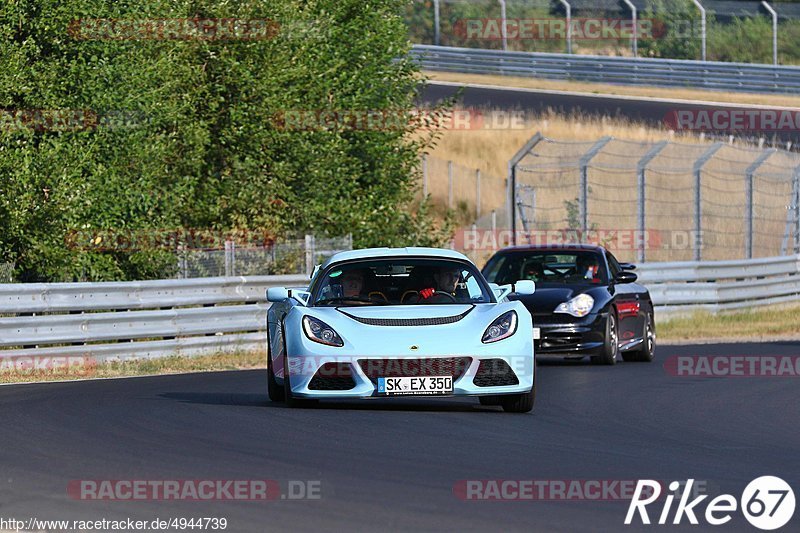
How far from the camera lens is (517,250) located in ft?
66.0

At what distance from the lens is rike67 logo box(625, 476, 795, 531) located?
24.1 ft

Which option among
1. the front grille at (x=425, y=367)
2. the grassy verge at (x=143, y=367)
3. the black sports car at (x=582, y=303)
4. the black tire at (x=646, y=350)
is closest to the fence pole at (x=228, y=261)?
the grassy verge at (x=143, y=367)

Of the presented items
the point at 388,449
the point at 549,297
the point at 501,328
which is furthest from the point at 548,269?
the point at 388,449

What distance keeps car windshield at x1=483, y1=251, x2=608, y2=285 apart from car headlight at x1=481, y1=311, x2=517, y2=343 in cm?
701

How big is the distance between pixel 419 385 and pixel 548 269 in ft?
26.9

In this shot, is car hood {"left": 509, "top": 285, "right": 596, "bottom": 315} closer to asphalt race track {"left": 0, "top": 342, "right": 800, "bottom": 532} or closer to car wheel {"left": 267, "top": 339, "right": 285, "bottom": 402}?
asphalt race track {"left": 0, "top": 342, "right": 800, "bottom": 532}

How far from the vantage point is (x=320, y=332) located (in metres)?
12.3

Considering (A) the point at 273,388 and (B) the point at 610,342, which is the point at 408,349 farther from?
(B) the point at 610,342

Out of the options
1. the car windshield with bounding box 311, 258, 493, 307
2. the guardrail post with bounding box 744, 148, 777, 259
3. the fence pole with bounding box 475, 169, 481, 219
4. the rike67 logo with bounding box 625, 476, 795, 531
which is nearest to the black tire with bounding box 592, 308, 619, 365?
the car windshield with bounding box 311, 258, 493, 307

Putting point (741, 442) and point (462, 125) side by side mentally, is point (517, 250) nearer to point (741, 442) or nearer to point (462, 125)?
point (741, 442)

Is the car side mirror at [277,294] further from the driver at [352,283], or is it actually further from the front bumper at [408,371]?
the front bumper at [408,371]

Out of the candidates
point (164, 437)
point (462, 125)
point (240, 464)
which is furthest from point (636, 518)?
point (462, 125)

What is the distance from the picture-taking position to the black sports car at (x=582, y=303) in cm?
1858

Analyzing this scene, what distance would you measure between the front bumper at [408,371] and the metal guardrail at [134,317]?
7.03m
